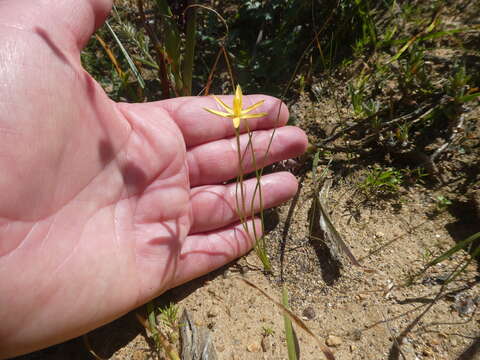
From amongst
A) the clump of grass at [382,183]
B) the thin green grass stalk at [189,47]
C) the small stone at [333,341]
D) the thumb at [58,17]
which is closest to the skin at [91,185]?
the thumb at [58,17]

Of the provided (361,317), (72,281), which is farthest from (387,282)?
(72,281)

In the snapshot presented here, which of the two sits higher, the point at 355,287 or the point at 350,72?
the point at 350,72

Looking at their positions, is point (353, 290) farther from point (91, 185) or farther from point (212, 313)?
point (91, 185)

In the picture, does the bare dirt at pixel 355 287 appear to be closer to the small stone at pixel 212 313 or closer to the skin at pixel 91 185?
the small stone at pixel 212 313

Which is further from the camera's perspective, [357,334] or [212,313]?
[212,313]

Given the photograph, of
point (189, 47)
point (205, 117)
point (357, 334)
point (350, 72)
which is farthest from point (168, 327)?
point (350, 72)

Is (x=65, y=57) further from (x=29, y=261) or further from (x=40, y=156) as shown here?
(x=29, y=261)

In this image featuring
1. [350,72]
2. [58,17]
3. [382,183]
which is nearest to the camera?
[58,17]
